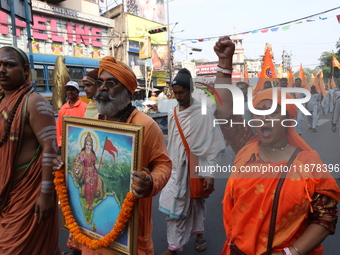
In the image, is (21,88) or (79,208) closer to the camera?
(79,208)

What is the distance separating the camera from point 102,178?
1.43 meters

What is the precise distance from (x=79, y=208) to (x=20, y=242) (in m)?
0.69

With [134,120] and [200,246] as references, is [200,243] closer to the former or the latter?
[200,246]

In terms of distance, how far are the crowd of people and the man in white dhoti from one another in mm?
10

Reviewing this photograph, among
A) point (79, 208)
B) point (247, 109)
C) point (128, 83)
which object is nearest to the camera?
point (247, 109)

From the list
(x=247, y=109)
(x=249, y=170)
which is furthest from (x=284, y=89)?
A: (x=249, y=170)

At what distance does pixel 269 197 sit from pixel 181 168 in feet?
4.68

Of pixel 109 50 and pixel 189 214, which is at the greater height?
pixel 109 50

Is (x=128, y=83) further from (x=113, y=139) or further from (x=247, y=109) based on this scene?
(x=247, y=109)

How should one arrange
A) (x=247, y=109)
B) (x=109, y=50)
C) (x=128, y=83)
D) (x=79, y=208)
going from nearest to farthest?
(x=247, y=109), (x=79, y=208), (x=128, y=83), (x=109, y=50)

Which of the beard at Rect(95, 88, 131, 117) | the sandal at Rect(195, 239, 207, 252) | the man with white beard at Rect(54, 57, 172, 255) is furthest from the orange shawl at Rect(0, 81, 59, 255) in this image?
the sandal at Rect(195, 239, 207, 252)

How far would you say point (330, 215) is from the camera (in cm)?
122

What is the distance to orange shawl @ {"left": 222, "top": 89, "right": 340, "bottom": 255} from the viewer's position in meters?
1.22

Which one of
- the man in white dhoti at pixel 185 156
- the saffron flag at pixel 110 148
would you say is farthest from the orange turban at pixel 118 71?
the man in white dhoti at pixel 185 156
